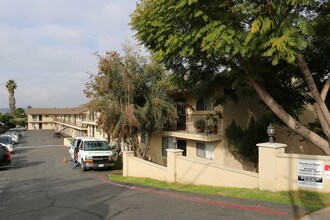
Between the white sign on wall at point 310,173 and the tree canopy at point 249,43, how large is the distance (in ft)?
6.28

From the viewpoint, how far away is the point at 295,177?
9391 mm

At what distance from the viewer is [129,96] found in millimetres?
21297

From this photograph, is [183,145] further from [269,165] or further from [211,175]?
[269,165]

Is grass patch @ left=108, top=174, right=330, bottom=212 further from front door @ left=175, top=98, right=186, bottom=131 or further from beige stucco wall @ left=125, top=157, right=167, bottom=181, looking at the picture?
front door @ left=175, top=98, right=186, bottom=131

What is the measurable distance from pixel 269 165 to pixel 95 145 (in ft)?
54.7

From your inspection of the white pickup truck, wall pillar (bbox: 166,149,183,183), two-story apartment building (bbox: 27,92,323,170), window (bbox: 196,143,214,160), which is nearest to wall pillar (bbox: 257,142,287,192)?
wall pillar (bbox: 166,149,183,183)

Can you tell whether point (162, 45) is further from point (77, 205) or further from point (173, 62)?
point (77, 205)

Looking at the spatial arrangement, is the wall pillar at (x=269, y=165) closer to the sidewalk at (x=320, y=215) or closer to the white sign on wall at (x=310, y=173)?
the white sign on wall at (x=310, y=173)

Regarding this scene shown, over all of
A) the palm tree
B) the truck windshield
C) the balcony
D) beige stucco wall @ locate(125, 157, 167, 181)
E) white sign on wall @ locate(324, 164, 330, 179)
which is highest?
the palm tree

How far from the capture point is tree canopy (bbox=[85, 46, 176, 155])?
2051 cm

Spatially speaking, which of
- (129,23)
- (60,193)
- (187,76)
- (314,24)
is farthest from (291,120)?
(60,193)

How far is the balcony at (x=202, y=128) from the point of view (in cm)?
1758

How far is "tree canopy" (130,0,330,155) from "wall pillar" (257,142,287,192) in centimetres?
162

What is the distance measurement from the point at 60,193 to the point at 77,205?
375cm
